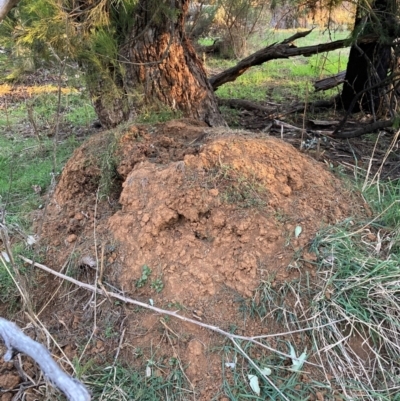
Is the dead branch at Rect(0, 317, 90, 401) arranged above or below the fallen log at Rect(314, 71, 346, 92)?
above

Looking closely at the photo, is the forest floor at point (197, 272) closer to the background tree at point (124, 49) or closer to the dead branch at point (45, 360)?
the dead branch at point (45, 360)

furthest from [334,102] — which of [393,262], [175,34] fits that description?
[393,262]

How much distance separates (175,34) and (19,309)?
2.38m

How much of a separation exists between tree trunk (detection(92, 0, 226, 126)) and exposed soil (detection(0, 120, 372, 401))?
3.12 ft

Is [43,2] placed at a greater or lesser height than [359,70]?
greater

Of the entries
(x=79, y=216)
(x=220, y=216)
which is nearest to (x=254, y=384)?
(x=220, y=216)

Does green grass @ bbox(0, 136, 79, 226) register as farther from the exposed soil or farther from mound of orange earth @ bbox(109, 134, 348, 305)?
mound of orange earth @ bbox(109, 134, 348, 305)

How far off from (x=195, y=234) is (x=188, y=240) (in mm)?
57

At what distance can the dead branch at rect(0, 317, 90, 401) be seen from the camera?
1.13 metres

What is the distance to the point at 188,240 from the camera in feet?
7.41

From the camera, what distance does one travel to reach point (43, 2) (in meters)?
2.52

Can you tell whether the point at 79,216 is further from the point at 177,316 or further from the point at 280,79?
the point at 280,79

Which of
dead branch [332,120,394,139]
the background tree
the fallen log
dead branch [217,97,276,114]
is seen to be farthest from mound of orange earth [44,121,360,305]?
the fallen log

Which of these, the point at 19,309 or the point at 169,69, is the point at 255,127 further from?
the point at 19,309
